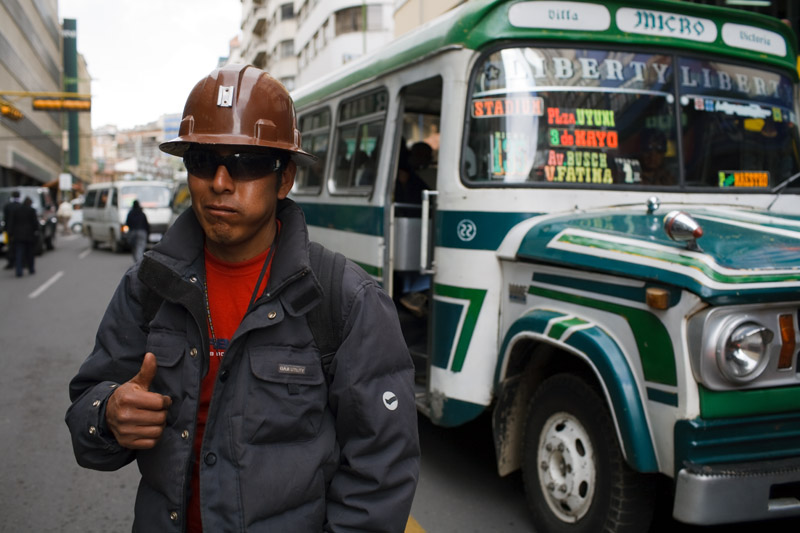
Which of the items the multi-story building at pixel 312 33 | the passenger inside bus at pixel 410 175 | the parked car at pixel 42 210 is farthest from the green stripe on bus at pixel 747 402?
the multi-story building at pixel 312 33

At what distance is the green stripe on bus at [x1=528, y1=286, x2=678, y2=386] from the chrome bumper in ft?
1.19

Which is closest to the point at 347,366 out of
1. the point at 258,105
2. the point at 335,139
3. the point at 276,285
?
the point at 276,285

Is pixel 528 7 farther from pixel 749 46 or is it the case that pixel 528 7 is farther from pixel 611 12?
pixel 749 46

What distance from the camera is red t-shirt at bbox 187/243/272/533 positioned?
1.79 meters

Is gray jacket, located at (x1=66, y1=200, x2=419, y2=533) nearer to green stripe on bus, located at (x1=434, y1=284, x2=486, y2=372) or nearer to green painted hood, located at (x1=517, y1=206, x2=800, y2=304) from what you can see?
green painted hood, located at (x1=517, y1=206, x2=800, y2=304)

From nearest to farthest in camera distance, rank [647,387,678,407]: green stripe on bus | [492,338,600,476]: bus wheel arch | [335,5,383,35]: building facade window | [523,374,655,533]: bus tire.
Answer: [647,387,678,407]: green stripe on bus, [523,374,655,533]: bus tire, [492,338,600,476]: bus wheel arch, [335,5,383,35]: building facade window

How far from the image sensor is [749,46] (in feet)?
14.7

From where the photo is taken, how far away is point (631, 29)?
414 centimetres

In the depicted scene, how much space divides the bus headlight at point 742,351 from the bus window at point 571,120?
1.48m

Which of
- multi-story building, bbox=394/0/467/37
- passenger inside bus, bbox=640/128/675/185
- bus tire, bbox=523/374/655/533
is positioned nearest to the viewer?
bus tire, bbox=523/374/655/533

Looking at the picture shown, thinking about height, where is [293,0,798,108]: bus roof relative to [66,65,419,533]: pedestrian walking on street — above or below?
above

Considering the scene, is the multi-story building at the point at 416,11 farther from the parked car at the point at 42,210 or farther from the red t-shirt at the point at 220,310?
the red t-shirt at the point at 220,310

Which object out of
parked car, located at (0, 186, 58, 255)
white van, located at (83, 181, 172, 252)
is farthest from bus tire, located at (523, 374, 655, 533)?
parked car, located at (0, 186, 58, 255)

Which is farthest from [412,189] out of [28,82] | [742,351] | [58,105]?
[28,82]
